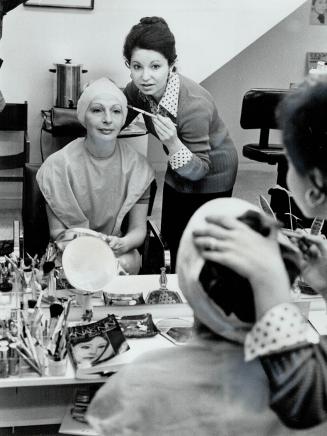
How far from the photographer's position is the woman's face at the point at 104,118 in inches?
70.4

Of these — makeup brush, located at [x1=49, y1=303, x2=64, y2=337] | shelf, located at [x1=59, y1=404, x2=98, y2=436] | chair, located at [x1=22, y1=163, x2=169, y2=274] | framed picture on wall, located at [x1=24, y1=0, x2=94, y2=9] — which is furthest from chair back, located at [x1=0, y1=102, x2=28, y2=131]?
shelf, located at [x1=59, y1=404, x2=98, y2=436]

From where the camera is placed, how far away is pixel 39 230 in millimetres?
1866

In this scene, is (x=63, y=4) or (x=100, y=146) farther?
(x=100, y=146)

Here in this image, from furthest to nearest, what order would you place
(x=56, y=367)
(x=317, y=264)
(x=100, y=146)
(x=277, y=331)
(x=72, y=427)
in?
(x=100, y=146) < (x=72, y=427) < (x=56, y=367) < (x=317, y=264) < (x=277, y=331)

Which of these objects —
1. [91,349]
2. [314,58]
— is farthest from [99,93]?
[91,349]

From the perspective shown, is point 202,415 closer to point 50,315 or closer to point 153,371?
point 153,371

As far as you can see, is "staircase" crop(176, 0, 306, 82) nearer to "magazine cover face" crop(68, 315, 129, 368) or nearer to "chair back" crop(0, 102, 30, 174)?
"chair back" crop(0, 102, 30, 174)

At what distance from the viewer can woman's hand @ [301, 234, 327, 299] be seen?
0.67m

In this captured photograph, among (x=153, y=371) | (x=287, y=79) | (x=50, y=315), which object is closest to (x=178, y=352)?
(x=153, y=371)

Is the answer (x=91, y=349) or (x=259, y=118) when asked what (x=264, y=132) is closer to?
(x=259, y=118)

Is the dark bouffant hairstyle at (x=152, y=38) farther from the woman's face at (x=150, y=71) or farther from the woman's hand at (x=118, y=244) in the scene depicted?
the woman's hand at (x=118, y=244)

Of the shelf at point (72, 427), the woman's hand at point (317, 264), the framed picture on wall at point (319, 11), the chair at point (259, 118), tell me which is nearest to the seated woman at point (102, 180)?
the chair at point (259, 118)

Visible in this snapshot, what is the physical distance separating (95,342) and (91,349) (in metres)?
0.03

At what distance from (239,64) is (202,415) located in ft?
4.43
